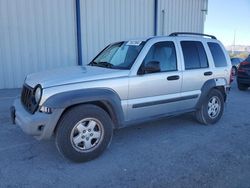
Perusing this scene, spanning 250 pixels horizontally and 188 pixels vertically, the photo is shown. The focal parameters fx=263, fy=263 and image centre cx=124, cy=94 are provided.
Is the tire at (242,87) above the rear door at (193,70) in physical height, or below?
below

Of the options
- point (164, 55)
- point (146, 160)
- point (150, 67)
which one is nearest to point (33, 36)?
point (164, 55)

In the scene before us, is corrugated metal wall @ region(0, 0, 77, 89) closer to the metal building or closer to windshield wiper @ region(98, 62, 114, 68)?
the metal building

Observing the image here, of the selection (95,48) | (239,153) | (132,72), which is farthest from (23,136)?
(95,48)

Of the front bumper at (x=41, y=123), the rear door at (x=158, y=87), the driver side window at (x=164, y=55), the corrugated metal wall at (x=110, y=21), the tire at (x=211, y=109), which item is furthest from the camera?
the corrugated metal wall at (x=110, y=21)

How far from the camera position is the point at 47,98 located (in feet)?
11.7

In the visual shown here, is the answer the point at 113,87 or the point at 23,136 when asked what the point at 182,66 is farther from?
the point at 23,136

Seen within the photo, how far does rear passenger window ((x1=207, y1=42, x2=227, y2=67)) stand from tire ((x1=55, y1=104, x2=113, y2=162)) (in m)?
2.95

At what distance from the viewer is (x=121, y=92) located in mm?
4121

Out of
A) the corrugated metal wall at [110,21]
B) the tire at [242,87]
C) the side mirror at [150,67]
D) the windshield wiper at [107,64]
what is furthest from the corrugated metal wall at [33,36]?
the tire at [242,87]

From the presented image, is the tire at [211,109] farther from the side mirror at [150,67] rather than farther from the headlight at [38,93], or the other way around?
the headlight at [38,93]

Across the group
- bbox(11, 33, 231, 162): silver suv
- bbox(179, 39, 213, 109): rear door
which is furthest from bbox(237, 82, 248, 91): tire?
bbox(179, 39, 213, 109): rear door

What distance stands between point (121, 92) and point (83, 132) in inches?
33.6

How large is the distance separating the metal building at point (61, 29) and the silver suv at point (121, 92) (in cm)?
516

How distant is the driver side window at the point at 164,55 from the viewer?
4.61m
